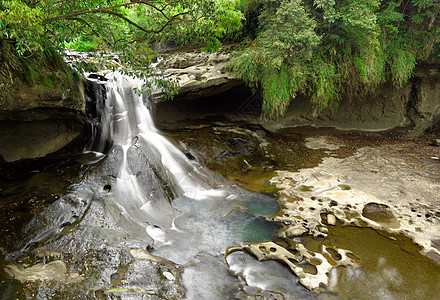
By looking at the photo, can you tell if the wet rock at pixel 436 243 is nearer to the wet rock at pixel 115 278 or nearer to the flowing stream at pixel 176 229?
the flowing stream at pixel 176 229

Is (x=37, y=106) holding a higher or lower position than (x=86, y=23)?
lower

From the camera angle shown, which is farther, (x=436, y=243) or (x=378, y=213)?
(x=378, y=213)

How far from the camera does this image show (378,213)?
5.66 metres

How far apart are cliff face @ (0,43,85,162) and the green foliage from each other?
545 cm

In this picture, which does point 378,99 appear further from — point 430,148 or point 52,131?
point 52,131

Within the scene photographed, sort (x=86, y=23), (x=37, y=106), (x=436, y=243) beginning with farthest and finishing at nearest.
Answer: (x=37, y=106) < (x=86, y=23) < (x=436, y=243)

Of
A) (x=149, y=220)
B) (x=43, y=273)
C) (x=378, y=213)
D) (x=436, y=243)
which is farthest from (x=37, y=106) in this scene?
(x=436, y=243)

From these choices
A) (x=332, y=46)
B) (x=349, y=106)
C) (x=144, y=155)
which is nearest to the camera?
(x=144, y=155)

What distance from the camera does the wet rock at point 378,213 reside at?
5.46 meters

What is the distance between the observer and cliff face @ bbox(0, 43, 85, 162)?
5.20 metres

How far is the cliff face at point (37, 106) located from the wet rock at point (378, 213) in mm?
7646

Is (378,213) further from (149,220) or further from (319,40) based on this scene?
(319,40)

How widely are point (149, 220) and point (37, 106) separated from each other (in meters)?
3.76

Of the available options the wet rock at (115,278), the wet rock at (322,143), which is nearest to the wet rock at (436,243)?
the wet rock at (322,143)
